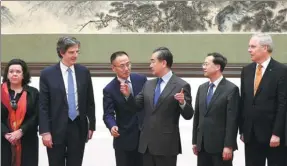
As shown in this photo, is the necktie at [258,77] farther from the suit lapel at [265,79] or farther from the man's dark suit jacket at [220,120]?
the man's dark suit jacket at [220,120]

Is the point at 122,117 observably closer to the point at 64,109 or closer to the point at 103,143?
the point at 64,109

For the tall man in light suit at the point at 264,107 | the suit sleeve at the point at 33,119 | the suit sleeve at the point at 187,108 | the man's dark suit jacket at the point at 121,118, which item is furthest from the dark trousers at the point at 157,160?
the suit sleeve at the point at 33,119

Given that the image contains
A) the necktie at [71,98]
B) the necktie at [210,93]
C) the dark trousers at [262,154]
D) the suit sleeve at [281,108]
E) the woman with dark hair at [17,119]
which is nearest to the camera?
the suit sleeve at [281,108]

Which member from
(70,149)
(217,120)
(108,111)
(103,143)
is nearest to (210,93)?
(217,120)

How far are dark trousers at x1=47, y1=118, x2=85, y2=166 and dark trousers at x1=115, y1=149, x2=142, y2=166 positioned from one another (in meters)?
0.39

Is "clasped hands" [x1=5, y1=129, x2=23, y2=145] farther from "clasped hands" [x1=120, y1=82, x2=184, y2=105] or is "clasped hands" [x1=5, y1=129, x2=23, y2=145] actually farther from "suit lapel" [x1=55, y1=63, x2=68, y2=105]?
"clasped hands" [x1=120, y1=82, x2=184, y2=105]

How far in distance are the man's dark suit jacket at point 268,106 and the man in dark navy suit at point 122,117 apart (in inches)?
42.7

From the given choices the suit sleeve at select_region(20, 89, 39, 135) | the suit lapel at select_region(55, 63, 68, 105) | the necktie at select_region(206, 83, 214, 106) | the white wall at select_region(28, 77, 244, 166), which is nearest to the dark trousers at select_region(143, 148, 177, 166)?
the necktie at select_region(206, 83, 214, 106)

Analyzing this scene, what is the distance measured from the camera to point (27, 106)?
512 cm

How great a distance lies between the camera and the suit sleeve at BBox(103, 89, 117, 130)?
494 cm

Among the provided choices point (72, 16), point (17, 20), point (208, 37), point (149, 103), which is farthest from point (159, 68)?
point (17, 20)

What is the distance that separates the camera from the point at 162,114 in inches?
183

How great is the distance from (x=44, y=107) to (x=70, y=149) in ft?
1.59

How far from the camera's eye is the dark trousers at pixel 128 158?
16.4 ft
